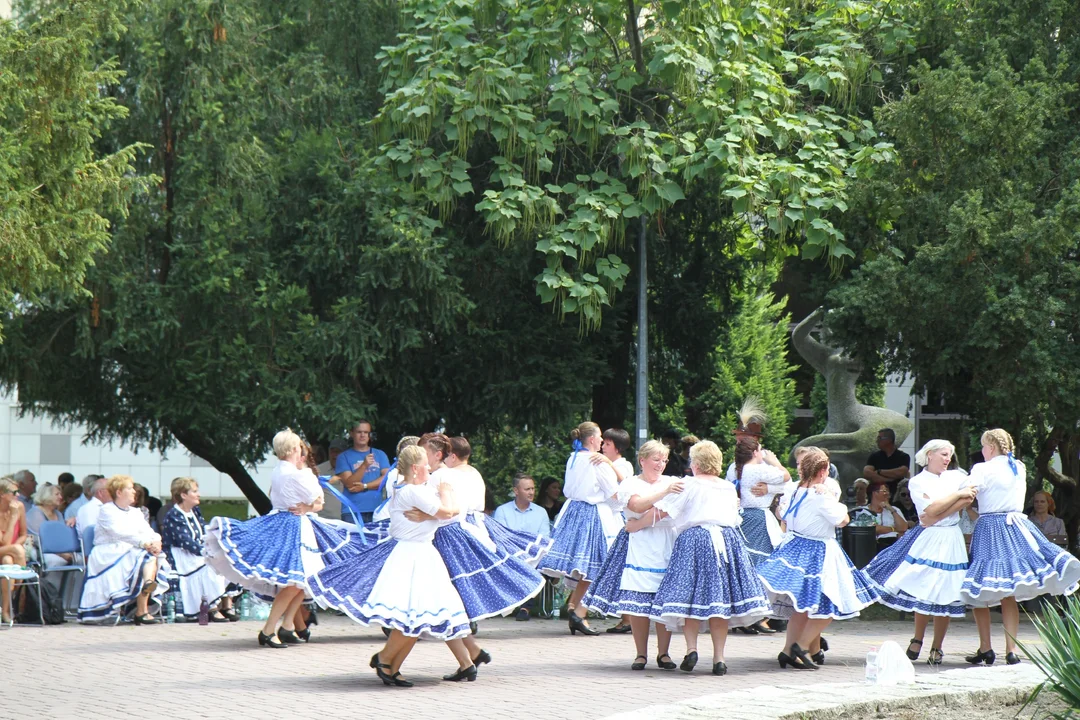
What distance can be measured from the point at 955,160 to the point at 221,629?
8892 millimetres

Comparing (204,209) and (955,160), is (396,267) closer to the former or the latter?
(204,209)

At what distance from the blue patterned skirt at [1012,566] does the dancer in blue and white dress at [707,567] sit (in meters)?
1.73

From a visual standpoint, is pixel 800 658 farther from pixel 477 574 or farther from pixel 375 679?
pixel 375 679

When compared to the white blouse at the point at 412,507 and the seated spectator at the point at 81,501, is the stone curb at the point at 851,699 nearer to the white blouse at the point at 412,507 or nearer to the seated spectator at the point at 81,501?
the white blouse at the point at 412,507

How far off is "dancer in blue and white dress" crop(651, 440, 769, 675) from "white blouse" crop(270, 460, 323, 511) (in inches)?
122

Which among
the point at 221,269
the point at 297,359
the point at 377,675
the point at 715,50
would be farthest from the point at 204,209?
the point at 377,675

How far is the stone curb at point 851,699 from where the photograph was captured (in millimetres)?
7012

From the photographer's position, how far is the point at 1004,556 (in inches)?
427

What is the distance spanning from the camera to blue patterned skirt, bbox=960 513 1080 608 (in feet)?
35.3

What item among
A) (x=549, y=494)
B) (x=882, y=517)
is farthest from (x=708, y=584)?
(x=549, y=494)

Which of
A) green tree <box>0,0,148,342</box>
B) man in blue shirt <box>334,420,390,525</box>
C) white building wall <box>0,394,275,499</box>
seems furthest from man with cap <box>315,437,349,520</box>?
white building wall <box>0,394,275,499</box>

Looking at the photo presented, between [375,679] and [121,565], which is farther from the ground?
[121,565]

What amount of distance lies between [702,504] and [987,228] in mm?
5798

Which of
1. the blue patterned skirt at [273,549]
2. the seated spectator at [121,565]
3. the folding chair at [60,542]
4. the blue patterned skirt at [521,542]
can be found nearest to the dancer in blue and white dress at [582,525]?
the blue patterned skirt at [521,542]
